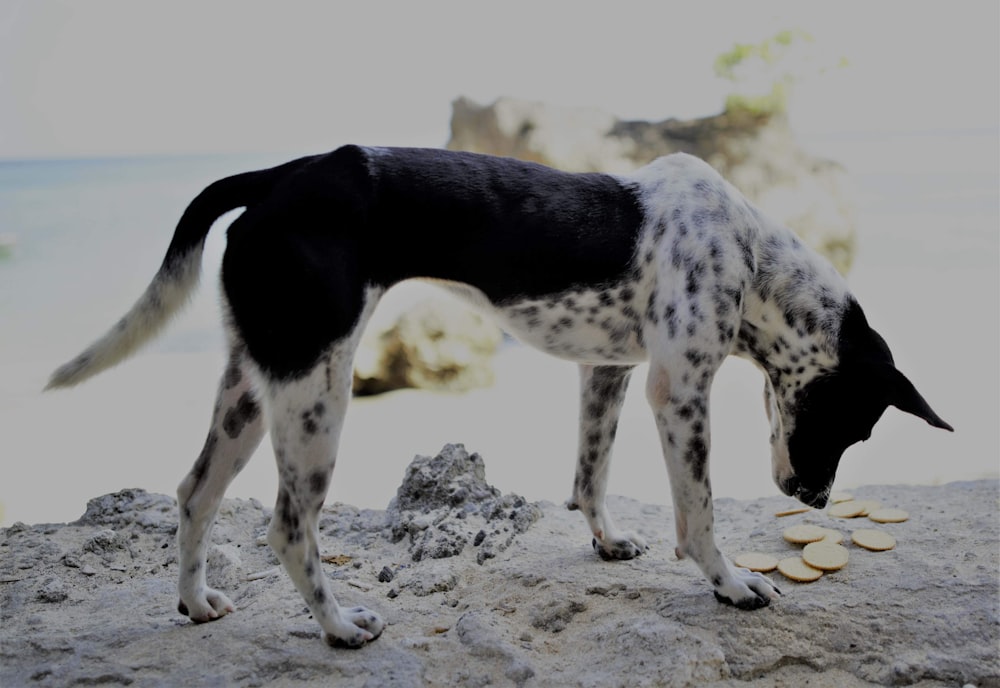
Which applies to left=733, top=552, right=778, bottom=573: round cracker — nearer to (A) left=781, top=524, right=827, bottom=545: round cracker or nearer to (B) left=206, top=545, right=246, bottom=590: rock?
(A) left=781, top=524, right=827, bottom=545: round cracker

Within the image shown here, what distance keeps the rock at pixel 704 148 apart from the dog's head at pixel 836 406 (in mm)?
4315

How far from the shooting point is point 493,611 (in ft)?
8.12

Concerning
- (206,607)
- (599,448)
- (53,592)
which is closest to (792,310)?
(599,448)

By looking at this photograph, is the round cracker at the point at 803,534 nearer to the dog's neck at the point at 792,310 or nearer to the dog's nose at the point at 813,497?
the dog's nose at the point at 813,497

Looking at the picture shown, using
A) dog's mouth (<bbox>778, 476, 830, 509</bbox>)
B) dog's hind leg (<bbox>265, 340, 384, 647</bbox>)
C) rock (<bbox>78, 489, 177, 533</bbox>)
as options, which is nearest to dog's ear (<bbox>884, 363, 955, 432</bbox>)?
dog's mouth (<bbox>778, 476, 830, 509</bbox>)

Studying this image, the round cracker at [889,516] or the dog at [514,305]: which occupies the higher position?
the dog at [514,305]

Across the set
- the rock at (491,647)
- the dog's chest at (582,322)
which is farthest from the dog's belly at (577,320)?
the rock at (491,647)

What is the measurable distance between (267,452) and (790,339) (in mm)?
4133

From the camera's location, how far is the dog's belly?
2.34 m

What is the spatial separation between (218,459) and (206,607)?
408 mm

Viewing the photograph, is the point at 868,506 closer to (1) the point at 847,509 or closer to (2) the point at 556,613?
(1) the point at 847,509

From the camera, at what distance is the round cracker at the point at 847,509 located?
3.16m

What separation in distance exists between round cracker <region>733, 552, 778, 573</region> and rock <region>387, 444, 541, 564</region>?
71cm

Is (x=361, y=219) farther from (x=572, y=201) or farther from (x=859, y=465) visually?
(x=859, y=465)
